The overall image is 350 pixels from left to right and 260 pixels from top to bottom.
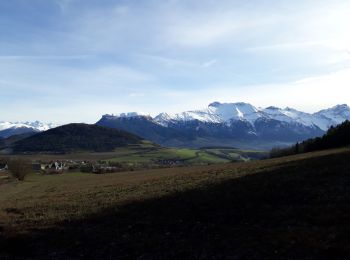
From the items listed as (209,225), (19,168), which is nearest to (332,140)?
(19,168)

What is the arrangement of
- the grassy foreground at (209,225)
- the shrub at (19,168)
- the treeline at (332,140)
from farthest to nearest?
the shrub at (19,168) → the treeline at (332,140) → the grassy foreground at (209,225)

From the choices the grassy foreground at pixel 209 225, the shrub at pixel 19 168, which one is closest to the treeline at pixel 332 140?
the grassy foreground at pixel 209 225

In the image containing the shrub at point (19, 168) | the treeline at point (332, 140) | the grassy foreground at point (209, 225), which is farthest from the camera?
the shrub at point (19, 168)

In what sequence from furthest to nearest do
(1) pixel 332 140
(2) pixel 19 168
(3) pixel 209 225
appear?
(2) pixel 19 168
(1) pixel 332 140
(3) pixel 209 225

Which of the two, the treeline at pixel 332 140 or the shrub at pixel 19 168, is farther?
the shrub at pixel 19 168

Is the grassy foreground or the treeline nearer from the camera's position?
the grassy foreground

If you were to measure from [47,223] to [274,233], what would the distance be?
1750cm

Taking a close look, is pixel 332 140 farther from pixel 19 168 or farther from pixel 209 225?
pixel 209 225

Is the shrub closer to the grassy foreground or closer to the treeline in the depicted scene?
the treeline

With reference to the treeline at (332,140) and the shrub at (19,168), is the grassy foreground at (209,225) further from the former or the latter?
the shrub at (19,168)

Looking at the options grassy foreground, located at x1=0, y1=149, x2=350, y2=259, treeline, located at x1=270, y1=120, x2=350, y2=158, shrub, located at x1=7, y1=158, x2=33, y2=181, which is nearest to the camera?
grassy foreground, located at x1=0, y1=149, x2=350, y2=259

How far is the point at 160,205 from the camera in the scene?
34312 mm

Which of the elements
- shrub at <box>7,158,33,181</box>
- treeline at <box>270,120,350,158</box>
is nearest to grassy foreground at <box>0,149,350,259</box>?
treeline at <box>270,120,350,158</box>

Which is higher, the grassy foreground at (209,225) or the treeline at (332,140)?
the treeline at (332,140)
